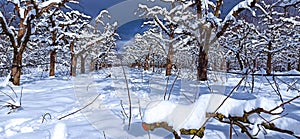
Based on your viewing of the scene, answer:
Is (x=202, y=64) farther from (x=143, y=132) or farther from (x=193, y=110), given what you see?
(x=193, y=110)

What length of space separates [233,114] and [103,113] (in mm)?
1399

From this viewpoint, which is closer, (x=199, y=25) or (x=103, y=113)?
(x=103, y=113)

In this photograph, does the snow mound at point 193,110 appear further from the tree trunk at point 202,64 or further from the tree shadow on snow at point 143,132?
the tree trunk at point 202,64

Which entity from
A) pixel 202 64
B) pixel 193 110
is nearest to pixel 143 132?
pixel 193 110

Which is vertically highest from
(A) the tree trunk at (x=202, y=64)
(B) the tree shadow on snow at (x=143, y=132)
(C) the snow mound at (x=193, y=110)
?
(A) the tree trunk at (x=202, y=64)

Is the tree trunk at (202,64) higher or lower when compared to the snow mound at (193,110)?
higher

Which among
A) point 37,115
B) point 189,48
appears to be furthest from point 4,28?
point 189,48

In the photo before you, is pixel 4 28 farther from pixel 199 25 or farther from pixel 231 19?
pixel 231 19

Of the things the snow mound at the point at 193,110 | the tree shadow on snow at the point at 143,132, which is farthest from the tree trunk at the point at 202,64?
the snow mound at the point at 193,110

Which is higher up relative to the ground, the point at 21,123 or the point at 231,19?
the point at 231,19

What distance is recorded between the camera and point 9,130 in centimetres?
177

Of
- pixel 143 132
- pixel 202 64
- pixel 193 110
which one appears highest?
pixel 202 64

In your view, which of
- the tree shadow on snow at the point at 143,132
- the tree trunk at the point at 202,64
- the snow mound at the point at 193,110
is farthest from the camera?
the tree trunk at the point at 202,64

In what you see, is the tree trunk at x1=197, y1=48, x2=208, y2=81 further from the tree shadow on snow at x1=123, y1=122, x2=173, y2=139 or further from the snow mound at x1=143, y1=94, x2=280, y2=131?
the snow mound at x1=143, y1=94, x2=280, y2=131
